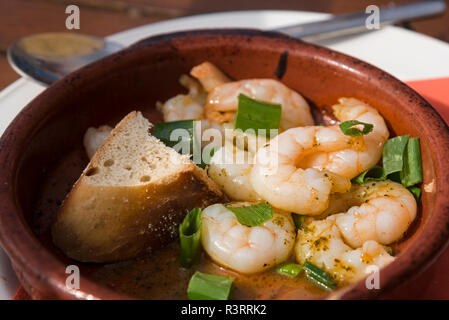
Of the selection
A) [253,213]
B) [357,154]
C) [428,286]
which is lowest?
[428,286]

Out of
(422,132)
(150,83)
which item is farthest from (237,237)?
(150,83)

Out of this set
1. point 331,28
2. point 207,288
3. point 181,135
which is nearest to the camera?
point 207,288

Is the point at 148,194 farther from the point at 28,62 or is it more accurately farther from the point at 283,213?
the point at 28,62

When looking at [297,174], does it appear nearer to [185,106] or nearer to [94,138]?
[185,106]

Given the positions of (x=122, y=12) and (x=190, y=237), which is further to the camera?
(x=122, y=12)

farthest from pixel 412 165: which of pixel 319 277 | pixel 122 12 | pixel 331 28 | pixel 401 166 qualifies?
pixel 122 12

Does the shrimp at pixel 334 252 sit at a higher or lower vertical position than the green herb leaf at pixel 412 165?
lower

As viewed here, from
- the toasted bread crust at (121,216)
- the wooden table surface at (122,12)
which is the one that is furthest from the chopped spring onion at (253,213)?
the wooden table surface at (122,12)

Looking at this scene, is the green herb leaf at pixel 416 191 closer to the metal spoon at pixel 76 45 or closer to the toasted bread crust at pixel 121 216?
the toasted bread crust at pixel 121 216
